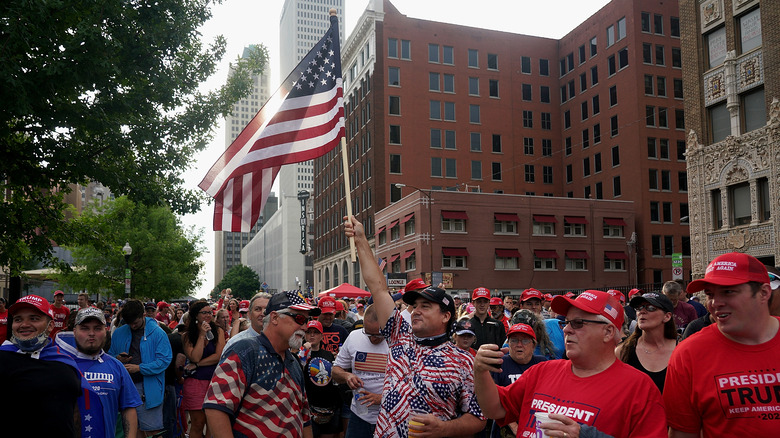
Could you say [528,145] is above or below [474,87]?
below

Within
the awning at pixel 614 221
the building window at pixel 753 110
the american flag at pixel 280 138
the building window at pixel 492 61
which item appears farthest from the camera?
the building window at pixel 492 61

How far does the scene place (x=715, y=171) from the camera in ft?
103

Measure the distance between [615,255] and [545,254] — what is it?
6342mm

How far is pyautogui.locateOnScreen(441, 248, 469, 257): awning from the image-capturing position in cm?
5244

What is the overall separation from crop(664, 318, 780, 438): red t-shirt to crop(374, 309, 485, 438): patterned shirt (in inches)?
51.1

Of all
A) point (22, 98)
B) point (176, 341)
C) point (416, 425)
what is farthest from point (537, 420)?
point (22, 98)

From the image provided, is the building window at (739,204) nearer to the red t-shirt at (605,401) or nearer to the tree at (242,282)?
the red t-shirt at (605,401)

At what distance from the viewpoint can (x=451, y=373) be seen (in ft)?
14.0

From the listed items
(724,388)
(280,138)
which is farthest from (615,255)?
(724,388)

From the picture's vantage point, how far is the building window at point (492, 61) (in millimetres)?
64100

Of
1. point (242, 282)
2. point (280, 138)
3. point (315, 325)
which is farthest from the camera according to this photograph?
point (242, 282)

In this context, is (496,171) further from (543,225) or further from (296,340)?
(296,340)

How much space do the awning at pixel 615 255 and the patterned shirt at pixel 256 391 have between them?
179ft

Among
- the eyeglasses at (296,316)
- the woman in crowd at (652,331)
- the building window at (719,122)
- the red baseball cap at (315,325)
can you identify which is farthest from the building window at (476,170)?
the eyeglasses at (296,316)
